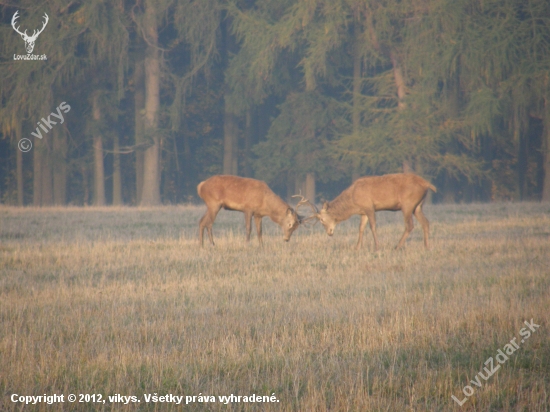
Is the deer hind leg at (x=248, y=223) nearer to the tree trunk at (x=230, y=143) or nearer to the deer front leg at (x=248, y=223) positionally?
the deer front leg at (x=248, y=223)

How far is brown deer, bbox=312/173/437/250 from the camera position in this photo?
1441 cm

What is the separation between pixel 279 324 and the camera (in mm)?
7172

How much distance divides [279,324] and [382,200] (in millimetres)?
8114

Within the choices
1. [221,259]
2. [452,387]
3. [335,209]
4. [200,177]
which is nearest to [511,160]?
[200,177]

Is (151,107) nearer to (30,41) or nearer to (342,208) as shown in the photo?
(30,41)

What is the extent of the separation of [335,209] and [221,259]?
4.22 metres

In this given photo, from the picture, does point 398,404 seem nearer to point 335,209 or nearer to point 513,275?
point 513,275

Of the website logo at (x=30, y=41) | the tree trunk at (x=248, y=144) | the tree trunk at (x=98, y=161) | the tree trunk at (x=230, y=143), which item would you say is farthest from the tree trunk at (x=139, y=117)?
the tree trunk at (x=248, y=144)

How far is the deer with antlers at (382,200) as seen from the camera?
14414 mm

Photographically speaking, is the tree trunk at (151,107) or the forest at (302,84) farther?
the tree trunk at (151,107)

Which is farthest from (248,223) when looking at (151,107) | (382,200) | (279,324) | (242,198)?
(151,107)

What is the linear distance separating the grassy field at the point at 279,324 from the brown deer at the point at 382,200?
94cm

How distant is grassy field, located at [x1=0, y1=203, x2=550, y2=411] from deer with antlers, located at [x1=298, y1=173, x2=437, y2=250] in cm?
91

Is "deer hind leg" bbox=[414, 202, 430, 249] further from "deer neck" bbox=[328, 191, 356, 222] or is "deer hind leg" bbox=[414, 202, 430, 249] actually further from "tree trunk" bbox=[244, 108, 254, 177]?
"tree trunk" bbox=[244, 108, 254, 177]
